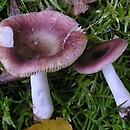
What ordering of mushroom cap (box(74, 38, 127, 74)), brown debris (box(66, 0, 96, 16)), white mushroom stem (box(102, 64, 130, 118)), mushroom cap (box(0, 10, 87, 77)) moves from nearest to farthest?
mushroom cap (box(0, 10, 87, 77))
mushroom cap (box(74, 38, 127, 74))
white mushroom stem (box(102, 64, 130, 118))
brown debris (box(66, 0, 96, 16))

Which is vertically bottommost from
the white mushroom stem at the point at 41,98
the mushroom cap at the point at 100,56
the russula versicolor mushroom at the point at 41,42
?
the white mushroom stem at the point at 41,98

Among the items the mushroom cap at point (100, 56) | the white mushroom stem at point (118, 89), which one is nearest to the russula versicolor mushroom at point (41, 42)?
the mushroom cap at point (100, 56)

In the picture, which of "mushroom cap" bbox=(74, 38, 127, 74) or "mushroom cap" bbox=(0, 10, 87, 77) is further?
"mushroom cap" bbox=(74, 38, 127, 74)

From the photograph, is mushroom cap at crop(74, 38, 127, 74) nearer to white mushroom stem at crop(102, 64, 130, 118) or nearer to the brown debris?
white mushroom stem at crop(102, 64, 130, 118)

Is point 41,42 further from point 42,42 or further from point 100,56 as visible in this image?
point 100,56

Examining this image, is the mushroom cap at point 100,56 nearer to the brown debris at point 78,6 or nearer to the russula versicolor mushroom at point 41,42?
the russula versicolor mushroom at point 41,42

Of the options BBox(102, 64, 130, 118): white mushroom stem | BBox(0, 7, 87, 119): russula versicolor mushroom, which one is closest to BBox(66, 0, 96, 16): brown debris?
BBox(0, 7, 87, 119): russula versicolor mushroom

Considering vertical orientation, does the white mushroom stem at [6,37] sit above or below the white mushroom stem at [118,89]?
above

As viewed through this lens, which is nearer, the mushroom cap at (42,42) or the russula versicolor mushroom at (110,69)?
the mushroom cap at (42,42)
